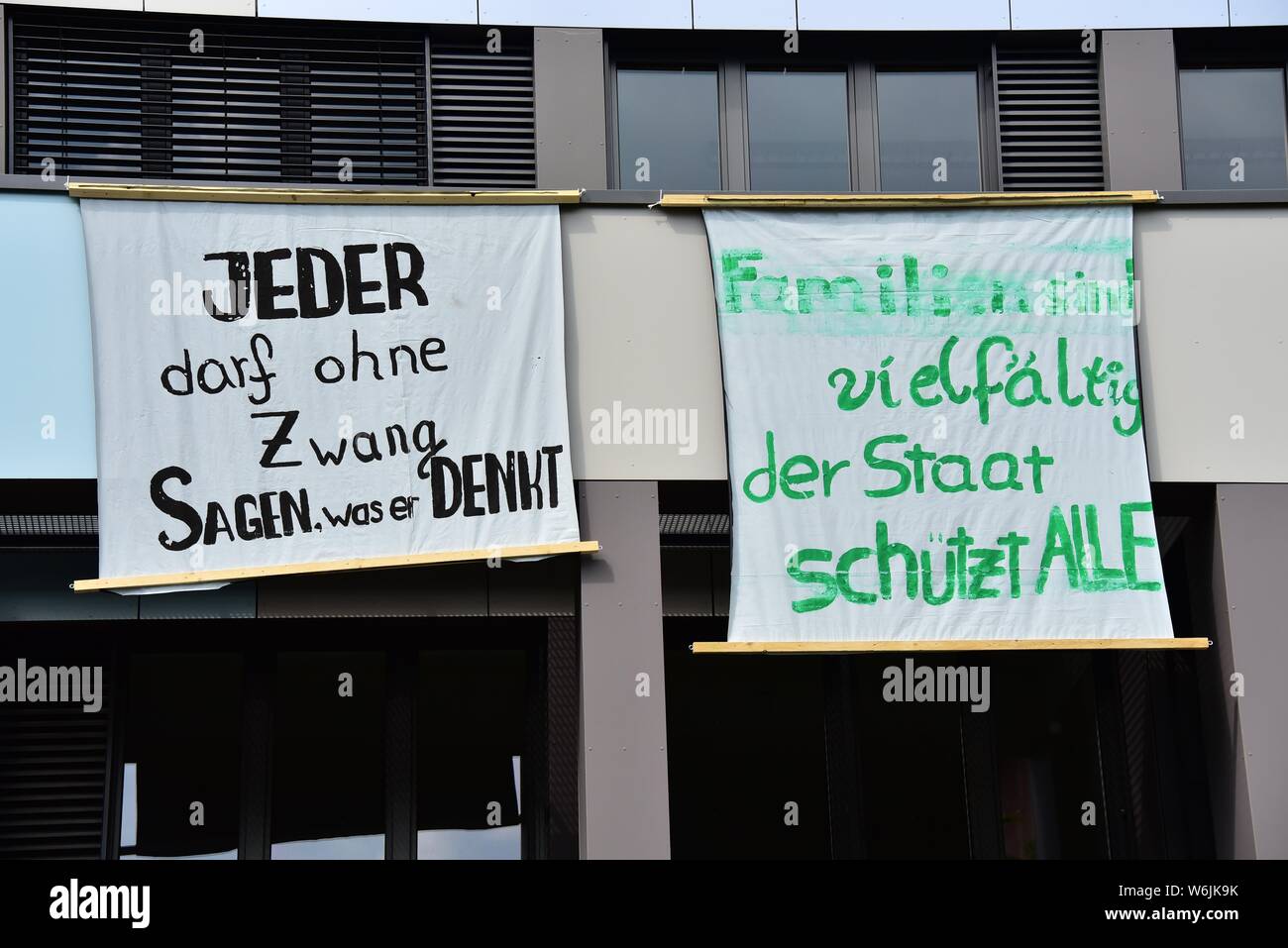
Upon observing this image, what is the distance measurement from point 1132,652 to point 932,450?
2670mm

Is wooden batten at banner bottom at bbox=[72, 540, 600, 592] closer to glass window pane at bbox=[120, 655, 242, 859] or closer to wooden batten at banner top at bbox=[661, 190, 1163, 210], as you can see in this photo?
glass window pane at bbox=[120, 655, 242, 859]

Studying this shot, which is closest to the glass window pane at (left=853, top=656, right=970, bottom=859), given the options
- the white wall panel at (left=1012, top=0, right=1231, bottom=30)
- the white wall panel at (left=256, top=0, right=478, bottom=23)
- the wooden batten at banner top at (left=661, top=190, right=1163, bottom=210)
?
the wooden batten at banner top at (left=661, top=190, right=1163, bottom=210)

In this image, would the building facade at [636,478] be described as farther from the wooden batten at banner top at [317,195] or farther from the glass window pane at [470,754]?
the wooden batten at banner top at [317,195]

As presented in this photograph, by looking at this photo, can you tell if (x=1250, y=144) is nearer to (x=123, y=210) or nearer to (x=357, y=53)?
(x=357, y=53)

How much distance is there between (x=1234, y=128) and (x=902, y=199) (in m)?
3.35

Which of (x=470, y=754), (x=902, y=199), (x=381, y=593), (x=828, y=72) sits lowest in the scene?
(x=470, y=754)

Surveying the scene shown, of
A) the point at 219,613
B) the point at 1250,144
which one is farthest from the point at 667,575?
the point at 1250,144

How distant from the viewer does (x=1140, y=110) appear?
15.5 metres

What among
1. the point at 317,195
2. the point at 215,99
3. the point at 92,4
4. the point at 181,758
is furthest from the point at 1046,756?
the point at 92,4

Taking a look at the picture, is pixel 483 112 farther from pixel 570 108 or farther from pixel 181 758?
pixel 181 758

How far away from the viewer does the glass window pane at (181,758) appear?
47.5 feet

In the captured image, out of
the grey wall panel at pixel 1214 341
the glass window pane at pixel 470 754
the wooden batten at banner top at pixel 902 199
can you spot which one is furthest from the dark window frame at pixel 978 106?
the glass window pane at pixel 470 754

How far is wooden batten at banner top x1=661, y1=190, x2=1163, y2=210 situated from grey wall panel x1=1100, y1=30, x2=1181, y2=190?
0.84m

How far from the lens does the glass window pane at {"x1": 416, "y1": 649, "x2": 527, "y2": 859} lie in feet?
48.4
